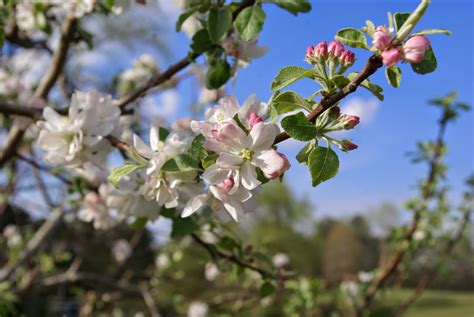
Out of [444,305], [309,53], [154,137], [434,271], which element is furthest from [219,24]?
[444,305]

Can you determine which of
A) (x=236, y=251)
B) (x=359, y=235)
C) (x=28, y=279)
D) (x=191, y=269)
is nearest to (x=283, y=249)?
(x=191, y=269)

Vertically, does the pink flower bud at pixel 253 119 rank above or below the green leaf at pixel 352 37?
below

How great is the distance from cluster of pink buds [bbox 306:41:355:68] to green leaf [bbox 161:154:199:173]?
0.83ft

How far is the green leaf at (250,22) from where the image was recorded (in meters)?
1.01

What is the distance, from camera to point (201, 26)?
120 centimetres

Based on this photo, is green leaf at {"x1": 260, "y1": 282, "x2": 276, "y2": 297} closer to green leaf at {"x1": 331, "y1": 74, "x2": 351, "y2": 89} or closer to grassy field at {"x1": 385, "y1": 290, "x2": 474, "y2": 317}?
green leaf at {"x1": 331, "y1": 74, "x2": 351, "y2": 89}

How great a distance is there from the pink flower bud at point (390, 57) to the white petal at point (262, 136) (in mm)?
180

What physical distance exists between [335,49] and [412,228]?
2195 mm

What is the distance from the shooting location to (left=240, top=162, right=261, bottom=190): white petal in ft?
2.40

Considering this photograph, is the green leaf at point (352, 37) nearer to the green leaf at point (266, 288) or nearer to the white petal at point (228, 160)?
the white petal at point (228, 160)

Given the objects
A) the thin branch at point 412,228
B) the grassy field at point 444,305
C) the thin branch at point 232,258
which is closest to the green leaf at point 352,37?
the thin branch at point 232,258

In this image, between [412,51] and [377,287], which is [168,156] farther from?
[377,287]

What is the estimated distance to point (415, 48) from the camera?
2.06ft

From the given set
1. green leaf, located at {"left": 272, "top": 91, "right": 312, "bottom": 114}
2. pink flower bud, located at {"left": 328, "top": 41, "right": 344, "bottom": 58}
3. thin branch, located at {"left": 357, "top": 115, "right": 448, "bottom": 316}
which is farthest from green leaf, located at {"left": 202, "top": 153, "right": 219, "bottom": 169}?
thin branch, located at {"left": 357, "top": 115, "right": 448, "bottom": 316}
